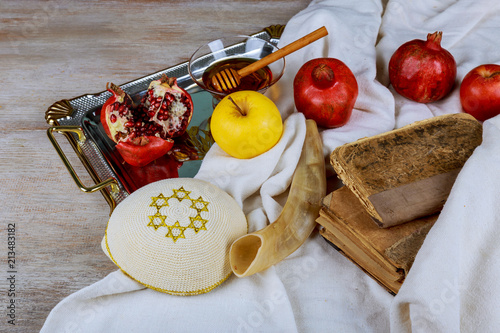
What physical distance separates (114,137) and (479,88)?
72 cm

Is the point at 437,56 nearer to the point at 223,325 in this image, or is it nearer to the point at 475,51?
the point at 475,51

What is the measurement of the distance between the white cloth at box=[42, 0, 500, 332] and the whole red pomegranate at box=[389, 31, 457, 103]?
0.09ft

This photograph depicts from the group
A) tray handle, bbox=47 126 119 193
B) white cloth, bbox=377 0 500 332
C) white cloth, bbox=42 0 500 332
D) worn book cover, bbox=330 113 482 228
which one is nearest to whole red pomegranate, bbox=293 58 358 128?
white cloth, bbox=42 0 500 332

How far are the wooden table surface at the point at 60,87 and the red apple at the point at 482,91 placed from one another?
0.64 meters

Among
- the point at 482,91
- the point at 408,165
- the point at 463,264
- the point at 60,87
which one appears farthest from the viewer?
the point at 60,87

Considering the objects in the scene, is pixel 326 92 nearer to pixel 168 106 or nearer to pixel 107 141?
pixel 168 106

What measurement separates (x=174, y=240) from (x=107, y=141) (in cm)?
41

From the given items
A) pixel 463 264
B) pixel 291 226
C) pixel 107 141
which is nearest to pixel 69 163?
pixel 107 141

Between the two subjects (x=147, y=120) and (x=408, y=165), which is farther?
(x=147, y=120)

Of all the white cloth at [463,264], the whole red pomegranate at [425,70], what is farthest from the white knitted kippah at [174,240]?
the whole red pomegranate at [425,70]

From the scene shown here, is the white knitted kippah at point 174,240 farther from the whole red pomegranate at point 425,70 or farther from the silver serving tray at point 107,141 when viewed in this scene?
the whole red pomegranate at point 425,70

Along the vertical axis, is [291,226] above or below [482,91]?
below

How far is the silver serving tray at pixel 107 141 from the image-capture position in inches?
36.5

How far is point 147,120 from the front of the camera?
3.12 feet
